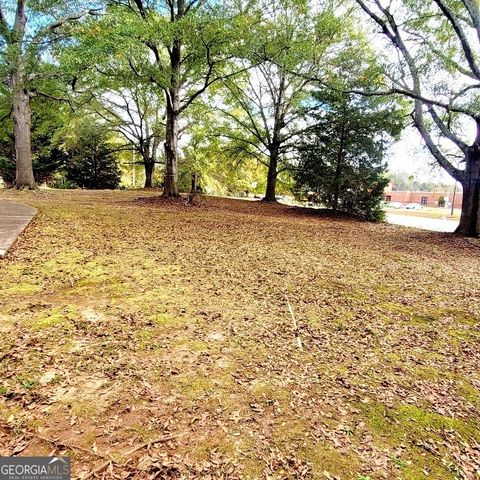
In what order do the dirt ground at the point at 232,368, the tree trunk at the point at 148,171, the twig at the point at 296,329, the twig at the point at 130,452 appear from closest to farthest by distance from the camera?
1. the twig at the point at 130,452
2. the dirt ground at the point at 232,368
3. the twig at the point at 296,329
4. the tree trunk at the point at 148,171

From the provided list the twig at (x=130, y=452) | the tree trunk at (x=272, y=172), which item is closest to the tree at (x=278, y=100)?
the tree trunk at (x=272, y=172)

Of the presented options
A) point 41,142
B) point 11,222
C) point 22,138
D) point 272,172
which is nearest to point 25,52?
point 22,138

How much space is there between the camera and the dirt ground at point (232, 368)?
144 centimetres

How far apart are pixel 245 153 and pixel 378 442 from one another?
14.5 m

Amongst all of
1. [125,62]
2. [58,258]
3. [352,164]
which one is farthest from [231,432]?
[352,164]

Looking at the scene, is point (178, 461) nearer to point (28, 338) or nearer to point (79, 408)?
point (79, 408)

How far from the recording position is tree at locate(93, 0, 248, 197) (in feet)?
22.4

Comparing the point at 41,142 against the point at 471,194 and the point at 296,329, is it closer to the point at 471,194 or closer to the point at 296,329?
the point at 471,194

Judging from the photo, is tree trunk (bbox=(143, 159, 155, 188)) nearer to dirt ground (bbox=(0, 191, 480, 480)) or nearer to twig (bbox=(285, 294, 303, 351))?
dirt ground (bbox=(0, 191, 480, 480))

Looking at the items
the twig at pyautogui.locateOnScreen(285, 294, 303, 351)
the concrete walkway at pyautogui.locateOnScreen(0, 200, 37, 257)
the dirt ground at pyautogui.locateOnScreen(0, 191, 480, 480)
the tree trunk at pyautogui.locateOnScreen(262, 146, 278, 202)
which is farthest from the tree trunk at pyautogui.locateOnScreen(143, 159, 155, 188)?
the twig at pyautogui.locateOnScreen(285, 294, 303, 351)

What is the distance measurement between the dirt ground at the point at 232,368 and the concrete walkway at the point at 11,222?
133mm

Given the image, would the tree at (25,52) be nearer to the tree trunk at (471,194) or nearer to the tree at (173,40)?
the tree at (173,40)

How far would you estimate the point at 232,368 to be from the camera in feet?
6.69

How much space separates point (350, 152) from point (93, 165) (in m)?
16.5
